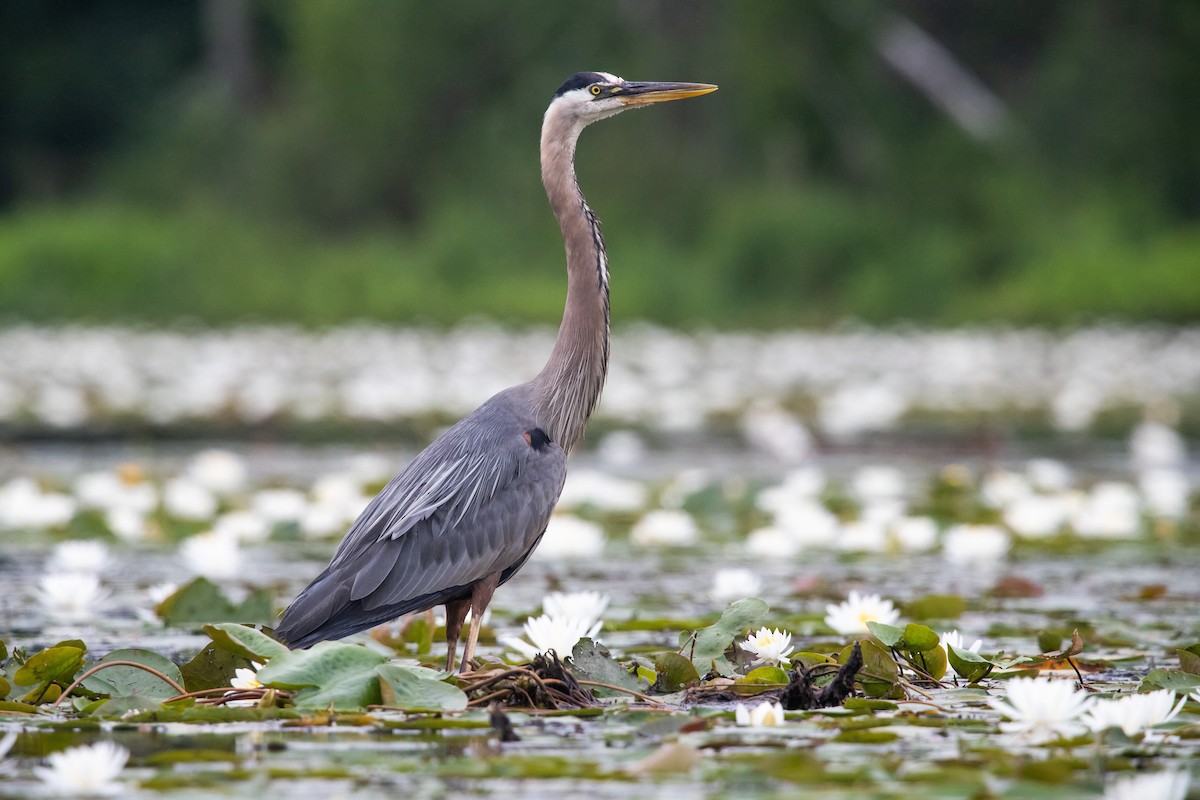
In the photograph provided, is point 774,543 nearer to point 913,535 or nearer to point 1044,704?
point 913,535

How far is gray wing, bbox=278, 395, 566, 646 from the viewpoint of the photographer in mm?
4148

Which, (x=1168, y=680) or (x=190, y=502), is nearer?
(x=1168, y=680)

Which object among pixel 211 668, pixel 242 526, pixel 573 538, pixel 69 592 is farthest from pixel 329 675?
pixel 242 526

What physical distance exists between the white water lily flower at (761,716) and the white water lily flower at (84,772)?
1229 mm

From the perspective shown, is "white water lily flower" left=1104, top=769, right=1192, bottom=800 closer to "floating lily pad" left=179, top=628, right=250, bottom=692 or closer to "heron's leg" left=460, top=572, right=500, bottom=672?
"heron's leg" left=460, top=572, right=500, bottom=672

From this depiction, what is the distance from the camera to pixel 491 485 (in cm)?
439

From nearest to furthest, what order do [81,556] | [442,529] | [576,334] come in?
[442,529] < [576,334] < [81,556]

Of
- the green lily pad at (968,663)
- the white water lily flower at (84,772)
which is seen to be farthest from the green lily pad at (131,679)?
the green lily pad at (968,663)

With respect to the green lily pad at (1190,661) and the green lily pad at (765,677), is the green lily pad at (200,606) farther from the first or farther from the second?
the green lily pad at (1190,661)

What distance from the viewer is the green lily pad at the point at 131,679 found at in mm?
3752

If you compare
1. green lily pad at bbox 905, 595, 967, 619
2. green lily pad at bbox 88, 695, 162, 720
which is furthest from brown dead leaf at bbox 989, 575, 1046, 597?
green lily pad at bbox 88, 695, 162, 720

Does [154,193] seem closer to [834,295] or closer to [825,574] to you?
[834,295]

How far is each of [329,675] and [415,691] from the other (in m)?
0.20

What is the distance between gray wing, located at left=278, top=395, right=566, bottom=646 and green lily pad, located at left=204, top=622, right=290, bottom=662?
1.07 ft
